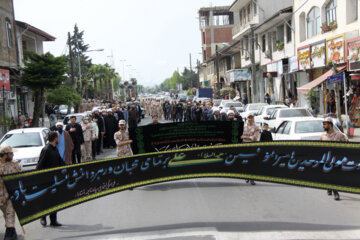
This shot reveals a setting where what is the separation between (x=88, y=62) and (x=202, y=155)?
105 m

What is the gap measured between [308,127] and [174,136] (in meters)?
4.31

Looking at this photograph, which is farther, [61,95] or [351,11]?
[61,95]

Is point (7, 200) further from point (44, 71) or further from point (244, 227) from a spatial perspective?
point (44, 71)

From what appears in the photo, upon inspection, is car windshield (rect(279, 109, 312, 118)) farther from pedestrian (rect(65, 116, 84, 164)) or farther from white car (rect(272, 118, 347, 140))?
pedestrian (rect(65, 116, 84, 164))

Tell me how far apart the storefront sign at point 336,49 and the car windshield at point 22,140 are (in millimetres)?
15424

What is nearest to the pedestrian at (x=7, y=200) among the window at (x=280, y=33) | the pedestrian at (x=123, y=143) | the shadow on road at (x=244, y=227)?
the shadow on road at (x=244, y=227)

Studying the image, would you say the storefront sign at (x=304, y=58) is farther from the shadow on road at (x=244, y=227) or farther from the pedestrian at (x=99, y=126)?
the shadow on road at (x=244, y=227)

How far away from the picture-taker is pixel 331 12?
2752cm

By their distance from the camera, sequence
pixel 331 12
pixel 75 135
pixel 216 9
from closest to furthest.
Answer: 1. pixel 75 135
2. pixel 331 12
3. pixel 216 9

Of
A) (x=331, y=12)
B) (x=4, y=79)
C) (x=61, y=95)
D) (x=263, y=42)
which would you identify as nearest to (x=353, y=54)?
(x=331, y=12)

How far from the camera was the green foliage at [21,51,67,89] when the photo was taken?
26.6 m

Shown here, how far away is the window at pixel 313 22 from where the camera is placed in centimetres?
3011

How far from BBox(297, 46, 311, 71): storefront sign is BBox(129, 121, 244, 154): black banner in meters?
20.9

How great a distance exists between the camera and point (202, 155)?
359 inches
